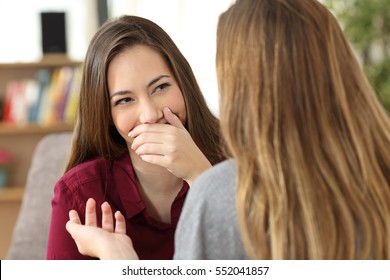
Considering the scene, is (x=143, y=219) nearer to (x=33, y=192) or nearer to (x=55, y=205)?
(x=55, y=205)

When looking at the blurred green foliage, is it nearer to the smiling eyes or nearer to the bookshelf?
the bookshelf

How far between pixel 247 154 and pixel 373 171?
7.9 inches

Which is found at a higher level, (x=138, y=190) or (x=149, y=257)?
(x=138, y=190)

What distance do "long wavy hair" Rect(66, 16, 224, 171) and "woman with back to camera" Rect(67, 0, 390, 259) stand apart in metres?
0.43

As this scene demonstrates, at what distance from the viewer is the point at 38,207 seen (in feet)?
8.12

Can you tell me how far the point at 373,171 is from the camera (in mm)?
1147

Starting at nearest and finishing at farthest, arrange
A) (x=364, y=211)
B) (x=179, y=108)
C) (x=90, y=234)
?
(x=364, y=211) < (x=90, y=234) < (x=179, y=108)

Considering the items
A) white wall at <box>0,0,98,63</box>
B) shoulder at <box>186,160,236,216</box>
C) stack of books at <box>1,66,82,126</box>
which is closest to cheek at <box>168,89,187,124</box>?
shoulder at <box>186,160,236,216</box>

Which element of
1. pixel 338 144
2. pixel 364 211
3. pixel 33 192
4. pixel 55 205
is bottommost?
pixel 33 192

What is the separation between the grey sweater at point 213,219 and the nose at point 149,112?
0.37 metres

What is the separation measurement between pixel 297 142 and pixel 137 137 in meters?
0.47

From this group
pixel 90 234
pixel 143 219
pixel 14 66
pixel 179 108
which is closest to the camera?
pixel 90 234

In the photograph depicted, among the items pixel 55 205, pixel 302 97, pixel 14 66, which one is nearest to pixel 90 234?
pixel 55 205

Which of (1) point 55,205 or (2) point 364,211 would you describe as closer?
(2) point 364,211
